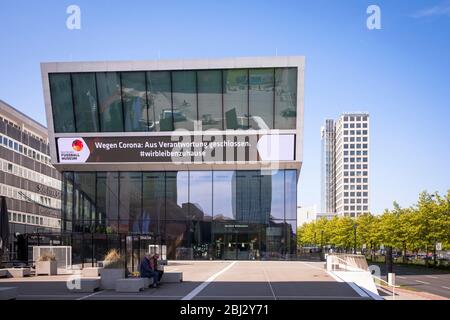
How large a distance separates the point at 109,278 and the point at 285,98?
26.9 meters

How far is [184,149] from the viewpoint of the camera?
144 feet

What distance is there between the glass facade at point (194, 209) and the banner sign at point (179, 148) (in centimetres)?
273

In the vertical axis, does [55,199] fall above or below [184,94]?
below

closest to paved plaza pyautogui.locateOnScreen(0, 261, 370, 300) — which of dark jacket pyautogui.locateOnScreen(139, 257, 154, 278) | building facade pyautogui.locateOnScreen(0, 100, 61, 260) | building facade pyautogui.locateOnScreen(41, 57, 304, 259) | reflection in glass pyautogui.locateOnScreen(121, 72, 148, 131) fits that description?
dark jacket pyautogui.locateOnScreen(139, 257, 154, 278)

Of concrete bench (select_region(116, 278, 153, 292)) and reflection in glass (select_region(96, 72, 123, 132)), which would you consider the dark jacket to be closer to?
concrete bench (select_region(116, 278, 153, 292))

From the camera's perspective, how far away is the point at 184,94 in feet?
140

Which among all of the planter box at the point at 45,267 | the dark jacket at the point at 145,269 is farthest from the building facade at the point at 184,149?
the dark jacket at the point at 145,269

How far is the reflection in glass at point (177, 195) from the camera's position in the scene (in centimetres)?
4675

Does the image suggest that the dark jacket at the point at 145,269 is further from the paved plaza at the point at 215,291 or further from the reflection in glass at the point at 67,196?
the reflection in glass at the point at 67,196

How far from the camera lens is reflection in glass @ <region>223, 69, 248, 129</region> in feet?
139
